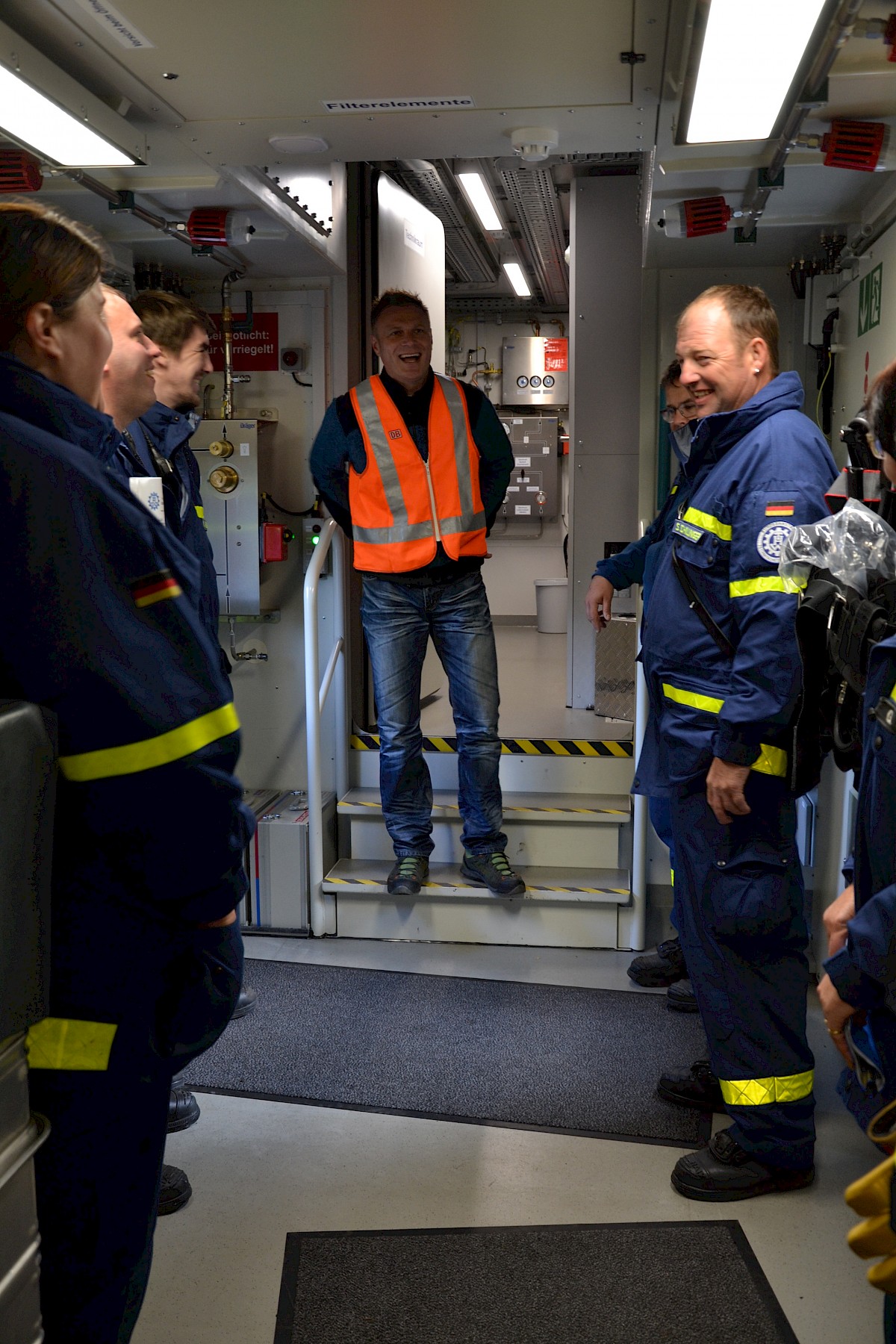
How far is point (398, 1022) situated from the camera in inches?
141

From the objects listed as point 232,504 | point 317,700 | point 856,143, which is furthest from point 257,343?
point 856,143

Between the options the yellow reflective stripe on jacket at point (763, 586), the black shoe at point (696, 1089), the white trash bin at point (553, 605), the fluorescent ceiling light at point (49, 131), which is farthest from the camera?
the white trash bin at point (553, 605)

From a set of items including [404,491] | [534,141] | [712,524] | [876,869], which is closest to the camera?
[876,869]

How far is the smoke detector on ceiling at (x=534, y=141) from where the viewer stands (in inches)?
116

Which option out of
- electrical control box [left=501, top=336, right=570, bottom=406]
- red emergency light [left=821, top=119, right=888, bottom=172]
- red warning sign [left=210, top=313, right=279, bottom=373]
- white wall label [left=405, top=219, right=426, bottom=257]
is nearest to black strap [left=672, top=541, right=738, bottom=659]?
red emergency light [left=821, top=119, right=888, bottom=172]

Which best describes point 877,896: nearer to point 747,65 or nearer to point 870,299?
point 747,65

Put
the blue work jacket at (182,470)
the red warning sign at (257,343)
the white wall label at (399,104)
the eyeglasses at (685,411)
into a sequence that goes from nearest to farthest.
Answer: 1. the white wall label at (399,104)
2. the blue work jacket at (182,470)
3. the eyeglasses at (685,411)
4. the red warning sign at (257,343)

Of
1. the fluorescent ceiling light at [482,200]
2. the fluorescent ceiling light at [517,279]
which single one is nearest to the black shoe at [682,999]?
the fluorescent ceiling light at [482,200]

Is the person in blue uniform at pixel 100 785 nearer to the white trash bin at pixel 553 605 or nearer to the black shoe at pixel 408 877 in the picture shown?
the black shoe at pixel 408 877

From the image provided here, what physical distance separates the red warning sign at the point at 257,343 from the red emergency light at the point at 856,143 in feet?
8.11

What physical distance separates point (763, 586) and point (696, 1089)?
1517mm

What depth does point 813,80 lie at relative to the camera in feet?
7.97

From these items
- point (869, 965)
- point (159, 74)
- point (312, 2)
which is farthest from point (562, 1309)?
point (159, 74)

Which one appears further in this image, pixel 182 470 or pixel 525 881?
pixel 525 881
